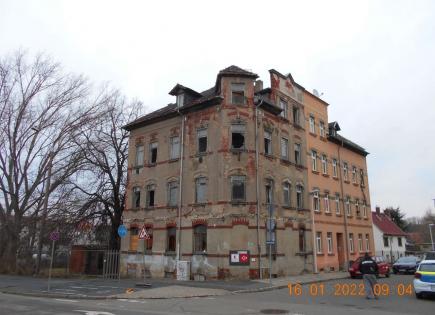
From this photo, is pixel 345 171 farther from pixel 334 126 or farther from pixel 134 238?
pixel 134 238

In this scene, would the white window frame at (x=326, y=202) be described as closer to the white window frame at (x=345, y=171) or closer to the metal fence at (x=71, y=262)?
the white window frame at (x=345, y=171)

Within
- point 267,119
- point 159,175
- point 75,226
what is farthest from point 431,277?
point 75,226

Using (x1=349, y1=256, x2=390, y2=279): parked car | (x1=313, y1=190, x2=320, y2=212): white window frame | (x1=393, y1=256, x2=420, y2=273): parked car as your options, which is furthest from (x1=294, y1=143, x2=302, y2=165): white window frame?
(x1=393, y1=256, x2=420, y2=273): parked car

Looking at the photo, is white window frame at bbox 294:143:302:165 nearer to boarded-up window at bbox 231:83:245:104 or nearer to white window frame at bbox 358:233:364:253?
boarded-up window at bbox 231:83:245:104

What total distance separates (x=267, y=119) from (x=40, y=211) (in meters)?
20.0

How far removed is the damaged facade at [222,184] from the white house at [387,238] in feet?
96.0

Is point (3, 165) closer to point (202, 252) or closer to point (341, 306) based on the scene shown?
point (202, 252)

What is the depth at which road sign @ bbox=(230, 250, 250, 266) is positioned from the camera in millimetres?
24172

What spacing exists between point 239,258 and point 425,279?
1094 centimetres

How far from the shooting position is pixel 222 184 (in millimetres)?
25594

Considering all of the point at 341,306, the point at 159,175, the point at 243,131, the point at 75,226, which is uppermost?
the point at 243,131

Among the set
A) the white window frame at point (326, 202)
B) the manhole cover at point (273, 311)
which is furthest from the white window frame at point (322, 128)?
the manhole cover at point (273, 311)

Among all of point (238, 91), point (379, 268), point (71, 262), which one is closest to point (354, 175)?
point (379, 268)

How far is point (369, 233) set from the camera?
1636 inches
